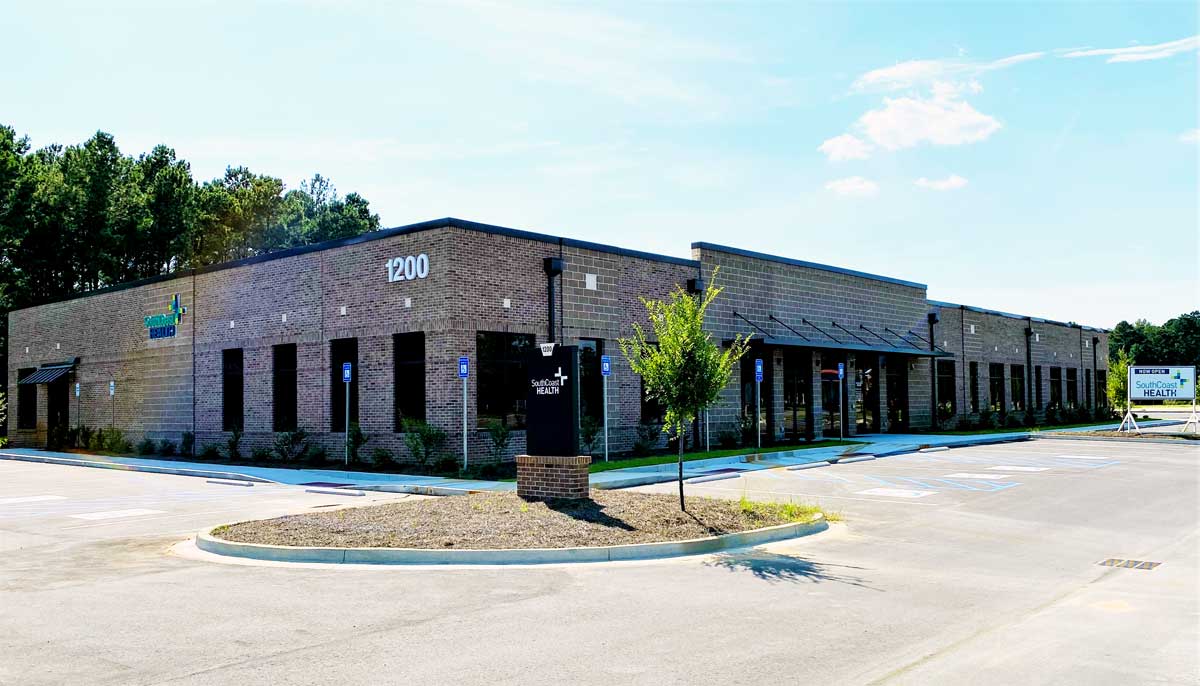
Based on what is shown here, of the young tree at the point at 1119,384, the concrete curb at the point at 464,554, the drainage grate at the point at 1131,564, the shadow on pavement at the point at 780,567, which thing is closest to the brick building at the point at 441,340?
the young tree at the point at 1119,384

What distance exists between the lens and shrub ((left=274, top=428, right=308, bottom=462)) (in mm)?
26323

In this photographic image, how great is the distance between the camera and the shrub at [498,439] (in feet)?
75.6

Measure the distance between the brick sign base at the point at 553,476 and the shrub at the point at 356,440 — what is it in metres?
10.9

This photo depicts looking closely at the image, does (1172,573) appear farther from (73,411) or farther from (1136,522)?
(73,411)

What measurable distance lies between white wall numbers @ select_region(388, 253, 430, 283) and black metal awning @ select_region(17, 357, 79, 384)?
20.0m

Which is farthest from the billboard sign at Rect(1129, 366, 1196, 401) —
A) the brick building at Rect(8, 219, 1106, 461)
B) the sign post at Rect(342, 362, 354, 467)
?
the sign post at Rect(342, 362, 354, 467)

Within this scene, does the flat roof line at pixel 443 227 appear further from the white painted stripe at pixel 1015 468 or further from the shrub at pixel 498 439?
the white painted stripe at pixel 1015 468

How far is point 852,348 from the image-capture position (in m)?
35.2

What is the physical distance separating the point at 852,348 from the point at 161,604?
2995 centimetres

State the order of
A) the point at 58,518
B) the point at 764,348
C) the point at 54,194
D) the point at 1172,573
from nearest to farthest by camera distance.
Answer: the point at 1172,573, the point at 58,518, the point at 764,348, the point at 54,194

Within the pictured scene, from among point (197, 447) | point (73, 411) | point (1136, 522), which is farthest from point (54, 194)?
point (1136, 522)

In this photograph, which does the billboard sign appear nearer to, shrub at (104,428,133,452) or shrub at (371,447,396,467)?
shrub at (371,447,396,467)

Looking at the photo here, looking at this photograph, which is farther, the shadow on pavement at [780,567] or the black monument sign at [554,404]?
the black monument sign at [554,404]

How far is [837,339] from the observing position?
121ft
